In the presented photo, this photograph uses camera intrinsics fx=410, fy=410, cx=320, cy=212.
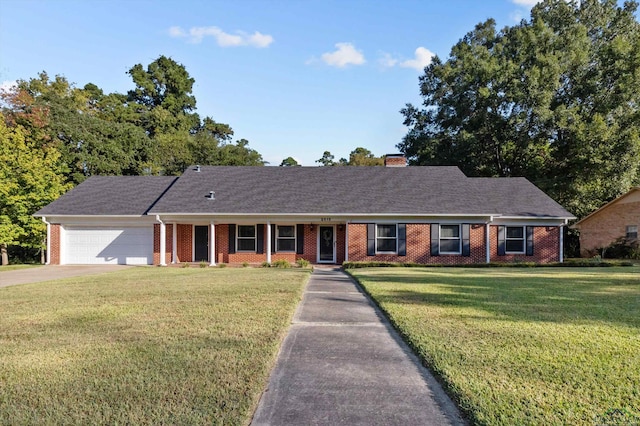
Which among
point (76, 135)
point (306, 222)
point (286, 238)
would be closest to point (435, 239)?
point (306, 222)

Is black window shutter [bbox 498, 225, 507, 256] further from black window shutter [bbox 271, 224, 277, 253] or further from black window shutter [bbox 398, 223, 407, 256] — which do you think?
black window shutter [bbox 271, 224, 277, 253]

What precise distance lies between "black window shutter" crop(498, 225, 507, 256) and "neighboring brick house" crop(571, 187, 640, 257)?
27.4ft

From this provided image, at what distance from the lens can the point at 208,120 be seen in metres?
46.8

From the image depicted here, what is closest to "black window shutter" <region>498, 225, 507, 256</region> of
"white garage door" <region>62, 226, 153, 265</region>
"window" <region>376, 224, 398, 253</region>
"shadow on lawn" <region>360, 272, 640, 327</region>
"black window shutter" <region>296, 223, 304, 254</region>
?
"window" <region>376, 224, 398, 253</region>

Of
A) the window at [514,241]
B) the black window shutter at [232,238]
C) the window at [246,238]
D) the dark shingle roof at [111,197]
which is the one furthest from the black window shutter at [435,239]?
the dark shingle roof at [111,197]

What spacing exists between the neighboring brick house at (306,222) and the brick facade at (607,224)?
19.7 ft

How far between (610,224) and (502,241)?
906cm

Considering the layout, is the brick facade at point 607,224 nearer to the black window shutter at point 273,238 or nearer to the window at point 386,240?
the window at point 386,240

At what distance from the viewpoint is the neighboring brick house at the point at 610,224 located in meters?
21.9

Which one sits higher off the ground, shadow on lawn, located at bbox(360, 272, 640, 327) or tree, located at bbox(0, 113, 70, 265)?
tree, located at bbox(0, 113, 70, 265)

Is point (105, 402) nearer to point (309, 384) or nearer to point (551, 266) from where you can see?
point (309, 384)

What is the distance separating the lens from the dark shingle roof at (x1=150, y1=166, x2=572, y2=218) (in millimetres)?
18312

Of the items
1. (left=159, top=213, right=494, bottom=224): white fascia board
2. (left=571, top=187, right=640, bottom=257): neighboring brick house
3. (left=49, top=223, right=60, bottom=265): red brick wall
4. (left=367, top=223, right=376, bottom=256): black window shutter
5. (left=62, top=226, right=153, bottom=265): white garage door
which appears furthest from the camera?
(left=571, top=187, right=640, bottom=257): neighboring brick house

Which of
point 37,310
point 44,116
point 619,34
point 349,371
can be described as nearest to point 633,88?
point 619,34
